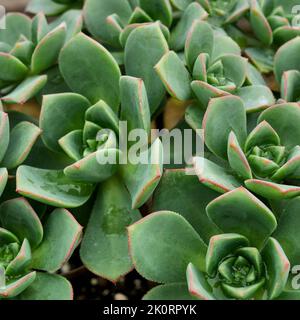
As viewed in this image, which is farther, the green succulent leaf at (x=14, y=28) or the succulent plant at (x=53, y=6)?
the succulent plant at (x=53, y=6)

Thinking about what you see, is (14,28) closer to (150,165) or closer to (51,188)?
(51,188)

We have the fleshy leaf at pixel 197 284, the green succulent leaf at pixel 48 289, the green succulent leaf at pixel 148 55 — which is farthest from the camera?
the green succulent leaf at pixel 148 55

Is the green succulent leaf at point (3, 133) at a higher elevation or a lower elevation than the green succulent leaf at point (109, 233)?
higher

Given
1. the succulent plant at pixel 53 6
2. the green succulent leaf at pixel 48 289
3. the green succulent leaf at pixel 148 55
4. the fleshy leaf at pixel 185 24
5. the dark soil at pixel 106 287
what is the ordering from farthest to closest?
the succulent plant at pixel 53 6 → the dark soil at pixel 106 287 → the fleshy leaf at pixel 185 24 → the green succulent leaf at pixel 148 55 → the green succulent leaf at pixel 48 289

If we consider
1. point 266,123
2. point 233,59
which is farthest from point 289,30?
point 266,123

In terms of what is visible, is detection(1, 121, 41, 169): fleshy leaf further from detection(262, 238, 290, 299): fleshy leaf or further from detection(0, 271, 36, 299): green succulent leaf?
detection(262, 238, 290, 299): fleshy leaf

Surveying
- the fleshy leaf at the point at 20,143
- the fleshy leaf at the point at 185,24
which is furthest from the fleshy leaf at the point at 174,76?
the fleshy leaf at the point at 20,143

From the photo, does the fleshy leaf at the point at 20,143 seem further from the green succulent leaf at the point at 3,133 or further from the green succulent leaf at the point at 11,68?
the green succulent leaf at the point at 11,68

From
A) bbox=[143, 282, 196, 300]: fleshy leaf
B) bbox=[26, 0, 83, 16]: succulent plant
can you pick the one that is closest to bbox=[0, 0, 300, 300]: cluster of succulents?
bbox=[143, 282, 196, 300]: fleshy leaf

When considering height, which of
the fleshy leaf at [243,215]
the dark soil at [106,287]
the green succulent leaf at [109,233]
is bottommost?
the dark soil at [106,287]
